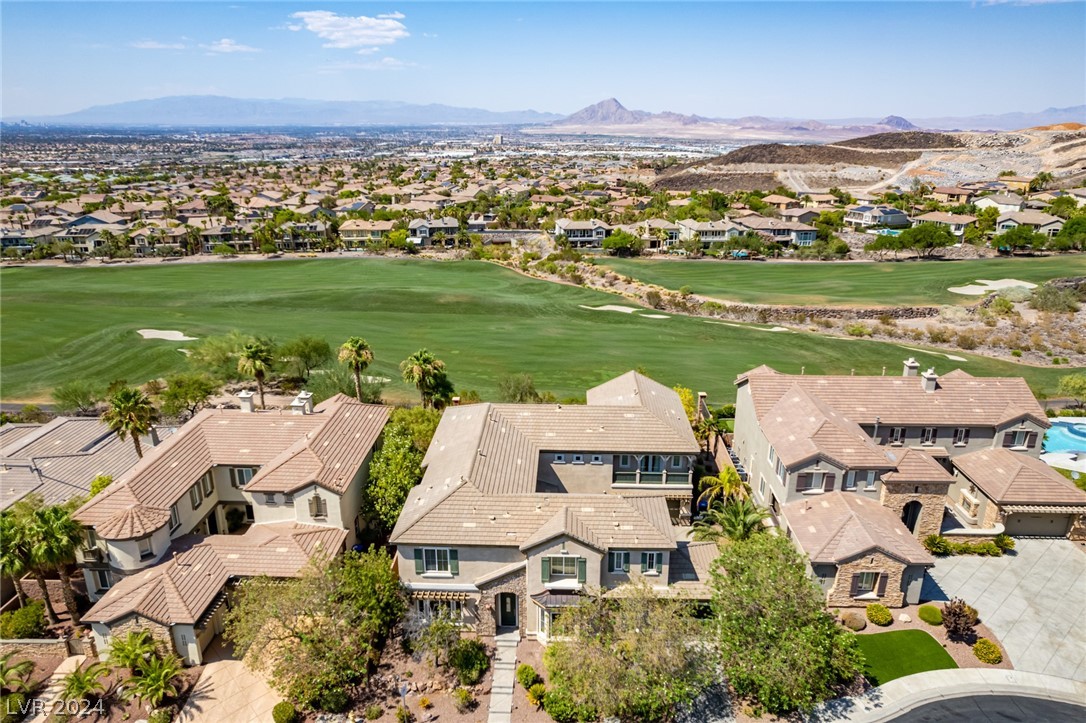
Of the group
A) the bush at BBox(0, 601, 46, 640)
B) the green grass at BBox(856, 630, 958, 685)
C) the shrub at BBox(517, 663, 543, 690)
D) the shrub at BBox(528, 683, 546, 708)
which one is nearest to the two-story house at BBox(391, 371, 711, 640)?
the shrub at BBox(517, 663, 543, 690)

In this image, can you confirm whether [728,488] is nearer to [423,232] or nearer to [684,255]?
[684,255]

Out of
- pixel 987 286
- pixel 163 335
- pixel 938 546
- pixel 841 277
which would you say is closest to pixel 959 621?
pixel 938 546

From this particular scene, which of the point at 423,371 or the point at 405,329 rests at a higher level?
the point at 423,371

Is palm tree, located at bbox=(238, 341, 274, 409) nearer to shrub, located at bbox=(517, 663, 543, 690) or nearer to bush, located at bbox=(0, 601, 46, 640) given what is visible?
bush, located at bbox=(0, 601, 46, 640)

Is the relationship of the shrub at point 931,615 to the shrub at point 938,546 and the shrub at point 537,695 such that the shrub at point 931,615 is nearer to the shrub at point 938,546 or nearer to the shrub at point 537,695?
the shrub at point 938,546

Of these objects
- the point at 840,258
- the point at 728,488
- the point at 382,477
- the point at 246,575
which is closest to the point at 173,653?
the point at 246,575

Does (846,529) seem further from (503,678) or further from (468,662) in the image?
(468,662)

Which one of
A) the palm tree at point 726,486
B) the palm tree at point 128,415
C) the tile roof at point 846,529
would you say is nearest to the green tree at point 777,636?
the tile roof at point 846,529
